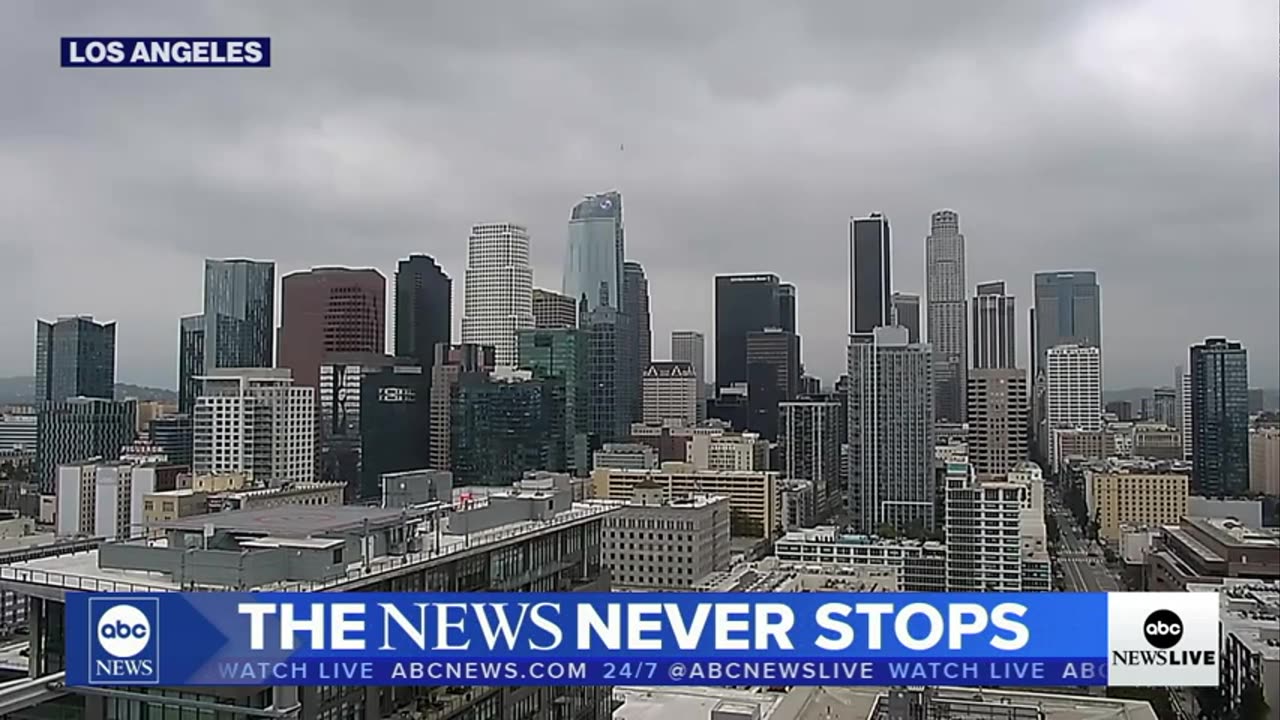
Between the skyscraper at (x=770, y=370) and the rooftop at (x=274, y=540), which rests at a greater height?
the skyscraper at (x=770, y=370)

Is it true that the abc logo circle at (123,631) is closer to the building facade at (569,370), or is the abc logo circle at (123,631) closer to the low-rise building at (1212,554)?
the building facade at (569,370)

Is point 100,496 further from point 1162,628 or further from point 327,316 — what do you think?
point 1162,628

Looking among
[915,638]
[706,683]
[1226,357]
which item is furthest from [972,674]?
[1226,357]

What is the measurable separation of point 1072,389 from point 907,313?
0.64 m

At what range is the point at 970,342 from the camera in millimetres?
3320

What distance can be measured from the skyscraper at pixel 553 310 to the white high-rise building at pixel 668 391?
386 millimetres

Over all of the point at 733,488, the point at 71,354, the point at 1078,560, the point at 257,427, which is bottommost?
the point at 1078,560

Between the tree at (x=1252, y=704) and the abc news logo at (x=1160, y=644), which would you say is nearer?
the abc news logo at (x=1160, y=644)

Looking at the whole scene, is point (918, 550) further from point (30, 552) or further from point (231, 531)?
point (30, 552)

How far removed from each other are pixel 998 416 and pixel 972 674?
1466 mm

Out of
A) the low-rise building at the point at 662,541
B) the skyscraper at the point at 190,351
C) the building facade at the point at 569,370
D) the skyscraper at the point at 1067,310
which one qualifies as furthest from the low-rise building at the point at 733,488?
the skyscraper at the point at 190,351

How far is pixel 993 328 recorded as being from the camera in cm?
324

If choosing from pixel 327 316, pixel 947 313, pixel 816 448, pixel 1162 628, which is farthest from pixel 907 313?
pixel 327 316

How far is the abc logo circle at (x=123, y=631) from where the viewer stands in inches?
89.7
